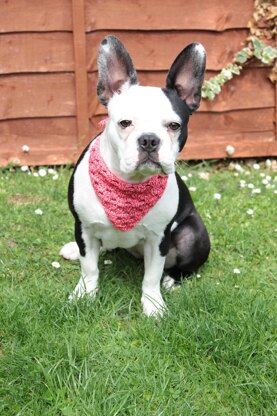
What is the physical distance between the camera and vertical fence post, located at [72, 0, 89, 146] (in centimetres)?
496

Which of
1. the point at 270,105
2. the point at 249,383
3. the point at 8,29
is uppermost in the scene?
the point at 8,29

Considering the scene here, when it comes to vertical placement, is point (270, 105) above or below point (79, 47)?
below

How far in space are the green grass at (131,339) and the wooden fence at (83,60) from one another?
1538mm

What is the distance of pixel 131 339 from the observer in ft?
9.50

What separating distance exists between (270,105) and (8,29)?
2275mm

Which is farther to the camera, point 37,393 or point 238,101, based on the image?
point 238,101

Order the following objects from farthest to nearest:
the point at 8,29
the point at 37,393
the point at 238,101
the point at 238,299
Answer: the point at 238,101, the point at 8,29, the point at 238,299, the point at 37,393

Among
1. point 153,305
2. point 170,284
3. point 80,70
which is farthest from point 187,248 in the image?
point 80,70

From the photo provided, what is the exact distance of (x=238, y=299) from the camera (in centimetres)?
311

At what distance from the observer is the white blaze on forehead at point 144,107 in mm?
2635

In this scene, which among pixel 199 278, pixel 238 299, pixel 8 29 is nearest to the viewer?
pixel 238 299

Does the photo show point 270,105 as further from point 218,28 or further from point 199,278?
point 199,278

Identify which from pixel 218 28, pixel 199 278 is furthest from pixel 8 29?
pixel 199 278

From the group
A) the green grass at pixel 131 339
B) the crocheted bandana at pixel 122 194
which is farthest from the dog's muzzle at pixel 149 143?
the green grass at pixel 131 339
